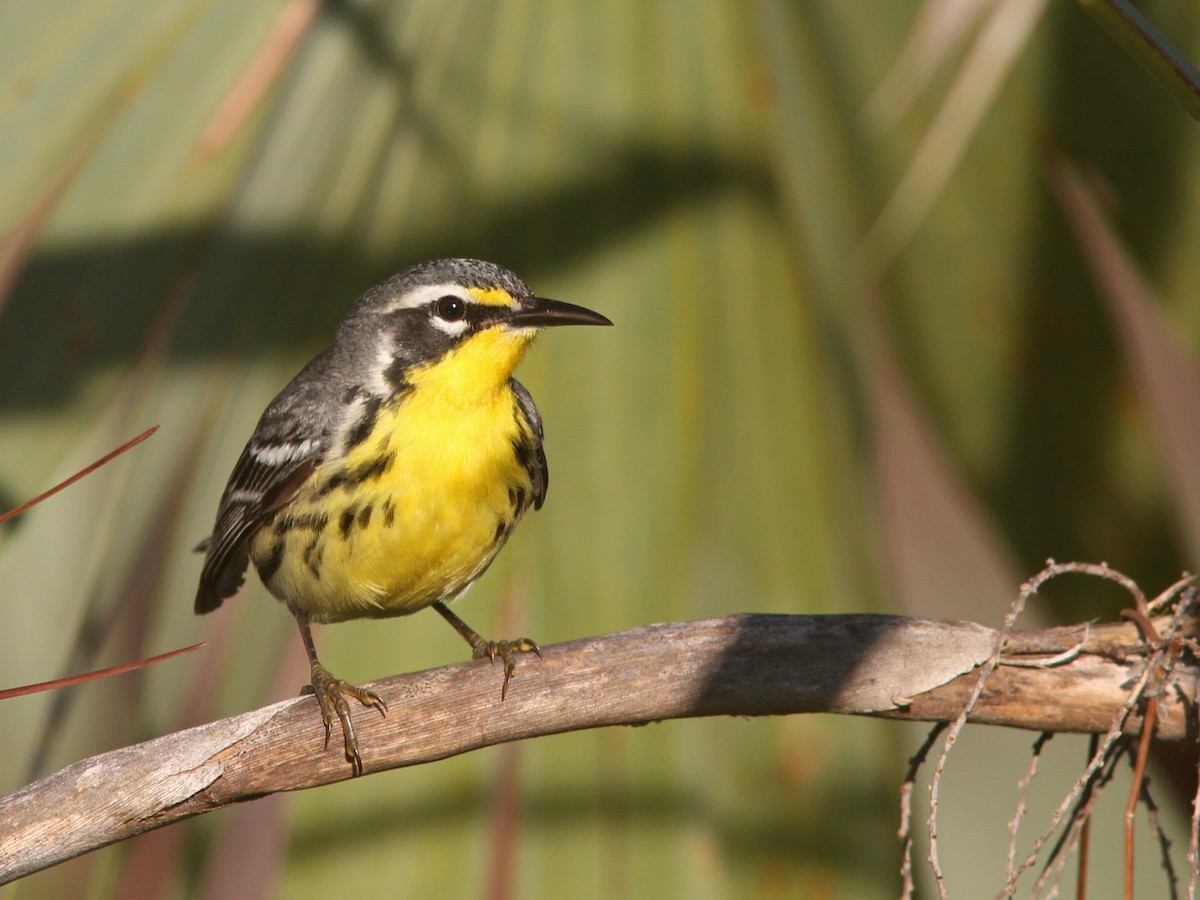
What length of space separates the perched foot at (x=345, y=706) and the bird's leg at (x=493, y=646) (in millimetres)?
209

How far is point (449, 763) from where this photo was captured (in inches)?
A: 96.7

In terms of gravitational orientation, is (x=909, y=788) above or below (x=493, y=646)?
above

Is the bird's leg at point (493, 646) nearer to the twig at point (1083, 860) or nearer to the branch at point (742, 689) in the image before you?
the branch at point (742, 689)

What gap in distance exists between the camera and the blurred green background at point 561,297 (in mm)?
2297

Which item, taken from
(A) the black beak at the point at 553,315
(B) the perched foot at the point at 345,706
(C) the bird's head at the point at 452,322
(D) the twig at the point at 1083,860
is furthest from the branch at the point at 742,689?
(C) the bird's head at the point at 452,322

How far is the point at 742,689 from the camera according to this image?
76.1 inches

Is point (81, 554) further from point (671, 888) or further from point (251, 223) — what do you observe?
point (671, 888)

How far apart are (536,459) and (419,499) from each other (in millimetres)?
283

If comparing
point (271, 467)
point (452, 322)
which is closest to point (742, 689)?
point (452, 322)

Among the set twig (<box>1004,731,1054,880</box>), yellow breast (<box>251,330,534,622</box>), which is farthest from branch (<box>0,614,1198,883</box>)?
yellow breast (<box>251,330,534,622</box>)

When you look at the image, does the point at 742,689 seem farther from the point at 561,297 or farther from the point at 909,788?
the point at 561,297

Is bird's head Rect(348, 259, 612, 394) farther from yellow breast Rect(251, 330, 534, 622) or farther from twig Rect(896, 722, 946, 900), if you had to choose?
twig Rect(896, 722, 946, 900)

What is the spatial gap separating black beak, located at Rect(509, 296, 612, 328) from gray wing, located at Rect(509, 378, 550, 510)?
0.81ft

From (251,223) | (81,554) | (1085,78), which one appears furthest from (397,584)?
(1085,78)
